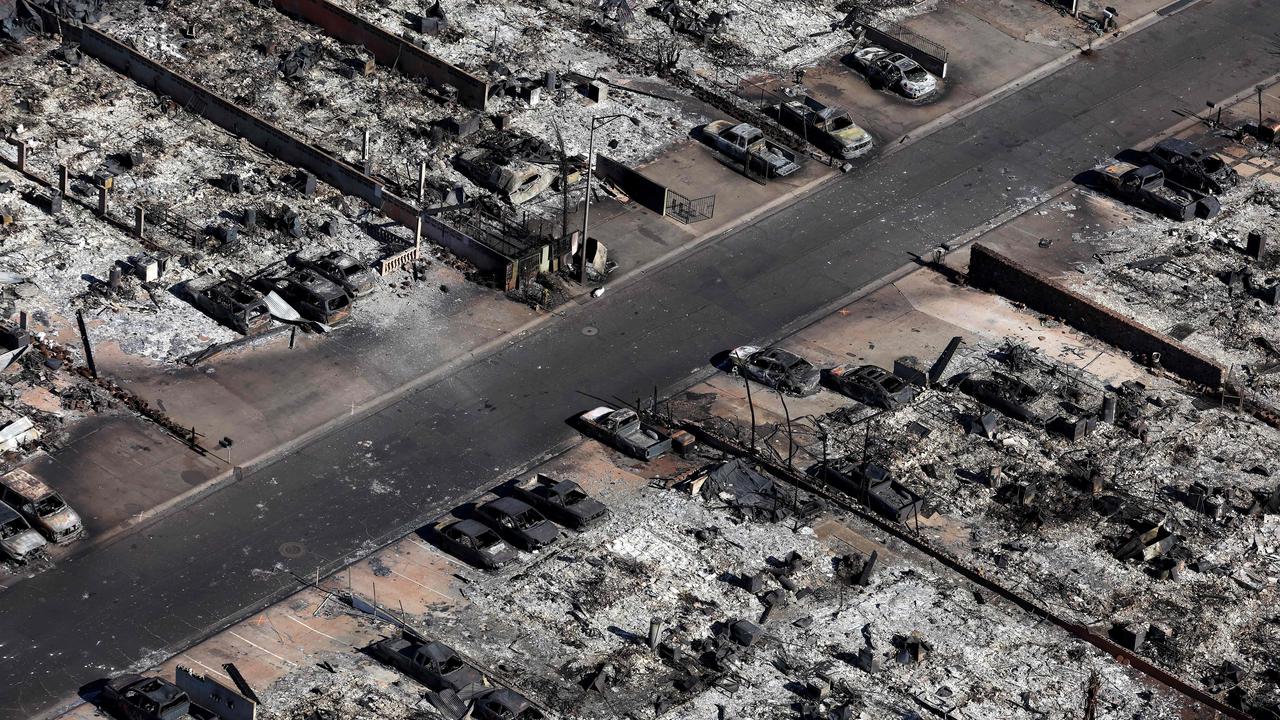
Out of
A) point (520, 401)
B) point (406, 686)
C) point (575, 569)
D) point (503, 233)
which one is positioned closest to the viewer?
point (406, 686)

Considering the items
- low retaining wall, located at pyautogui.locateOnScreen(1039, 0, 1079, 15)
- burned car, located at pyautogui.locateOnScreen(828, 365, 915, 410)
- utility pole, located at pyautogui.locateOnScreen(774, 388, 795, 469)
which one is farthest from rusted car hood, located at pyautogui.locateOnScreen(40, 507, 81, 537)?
low retaining wall, located at pyautogui.locateOnScreen(1039, 0, 1079, 15)

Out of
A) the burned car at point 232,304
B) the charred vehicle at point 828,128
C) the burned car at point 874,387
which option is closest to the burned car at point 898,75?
the charred vehicle at point 828,128

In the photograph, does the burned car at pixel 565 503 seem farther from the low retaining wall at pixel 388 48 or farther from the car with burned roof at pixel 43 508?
the low retaining wall at pixel 388 48

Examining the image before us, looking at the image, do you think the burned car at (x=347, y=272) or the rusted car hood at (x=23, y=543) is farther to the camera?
the burned car at (x=347, y=272)

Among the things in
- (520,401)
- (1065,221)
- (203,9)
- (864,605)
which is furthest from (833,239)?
(203,9)

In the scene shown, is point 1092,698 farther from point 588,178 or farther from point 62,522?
point 62,522

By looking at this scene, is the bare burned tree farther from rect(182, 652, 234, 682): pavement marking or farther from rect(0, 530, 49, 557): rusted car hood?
rect(182, 652, 234, 682): pavement marking

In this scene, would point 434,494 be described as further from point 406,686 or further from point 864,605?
point 864,605
